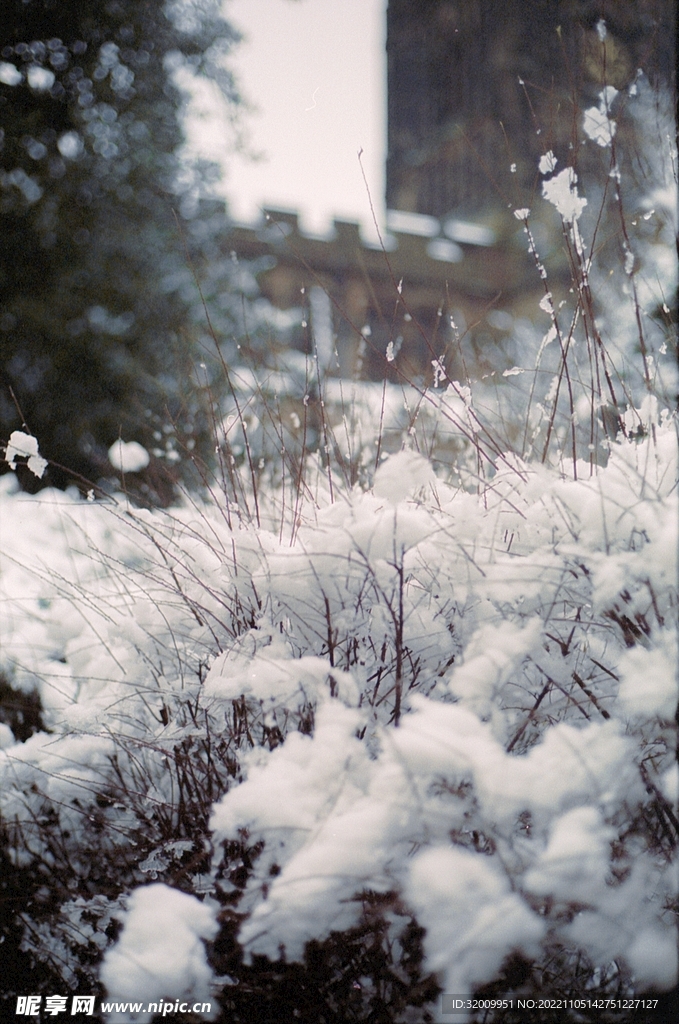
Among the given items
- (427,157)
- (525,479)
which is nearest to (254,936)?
(525,479)

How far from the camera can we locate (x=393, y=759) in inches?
41.0

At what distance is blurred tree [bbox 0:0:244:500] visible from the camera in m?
5.31

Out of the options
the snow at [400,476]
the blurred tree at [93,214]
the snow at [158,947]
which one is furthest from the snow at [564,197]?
the blurred tree at [93,214]

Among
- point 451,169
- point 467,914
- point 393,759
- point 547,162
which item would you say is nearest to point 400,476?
point 393,759

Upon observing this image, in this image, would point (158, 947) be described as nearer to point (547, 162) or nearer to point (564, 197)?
point (564, 197)

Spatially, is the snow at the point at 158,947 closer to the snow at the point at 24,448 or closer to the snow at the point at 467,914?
the snow at the point at 467,914

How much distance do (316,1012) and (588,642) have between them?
82 centimetres

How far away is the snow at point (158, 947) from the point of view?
1.01 metres

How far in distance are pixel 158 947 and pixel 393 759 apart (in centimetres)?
42

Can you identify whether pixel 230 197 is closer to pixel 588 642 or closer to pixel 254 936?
pixel 588 642

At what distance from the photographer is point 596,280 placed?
20.1 feet

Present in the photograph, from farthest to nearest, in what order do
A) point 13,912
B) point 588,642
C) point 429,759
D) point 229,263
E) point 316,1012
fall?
1. point 229,263
2. point 13,912
3. point 588,642
4. point 316,1012
5. point 429,759

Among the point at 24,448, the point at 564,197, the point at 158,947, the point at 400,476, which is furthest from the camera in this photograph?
the point at 24,448

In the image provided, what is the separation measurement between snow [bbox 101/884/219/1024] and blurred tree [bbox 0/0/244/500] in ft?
14.8
